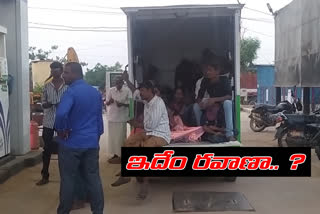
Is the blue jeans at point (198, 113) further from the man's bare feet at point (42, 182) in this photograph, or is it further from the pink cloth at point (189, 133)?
the man's bare feet at point (42, 182)

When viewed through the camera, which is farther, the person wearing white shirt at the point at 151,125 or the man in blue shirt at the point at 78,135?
the person wearing white shirt at the point at 151,125

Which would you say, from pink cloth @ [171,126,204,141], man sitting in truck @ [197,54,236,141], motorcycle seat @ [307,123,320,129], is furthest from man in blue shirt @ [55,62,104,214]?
motorcycle seat @ [307,123,320,129]

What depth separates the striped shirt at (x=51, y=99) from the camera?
7.27m

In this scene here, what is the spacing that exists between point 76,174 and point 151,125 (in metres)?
1.59

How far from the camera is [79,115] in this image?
5.14 m

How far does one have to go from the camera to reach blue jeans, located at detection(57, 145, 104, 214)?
5.20 meters

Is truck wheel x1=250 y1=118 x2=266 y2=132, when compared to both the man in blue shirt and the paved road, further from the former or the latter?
the man in blue shirt

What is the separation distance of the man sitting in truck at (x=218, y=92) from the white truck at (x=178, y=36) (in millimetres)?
160

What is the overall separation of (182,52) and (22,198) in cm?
458

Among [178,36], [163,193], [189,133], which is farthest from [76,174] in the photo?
[178,36]

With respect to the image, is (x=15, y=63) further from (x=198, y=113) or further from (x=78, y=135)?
(x=78, y=135)

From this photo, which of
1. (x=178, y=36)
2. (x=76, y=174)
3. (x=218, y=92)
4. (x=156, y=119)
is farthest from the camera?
(x=178, y=36)

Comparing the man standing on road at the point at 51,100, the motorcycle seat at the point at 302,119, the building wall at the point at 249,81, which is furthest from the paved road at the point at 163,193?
the building wall at the point at 249,81

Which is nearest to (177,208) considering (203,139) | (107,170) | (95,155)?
(95,155)
